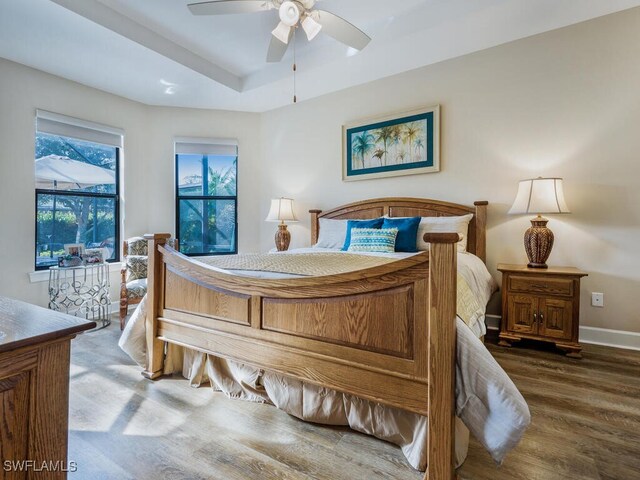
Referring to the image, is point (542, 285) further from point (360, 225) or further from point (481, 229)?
point (360, 225)

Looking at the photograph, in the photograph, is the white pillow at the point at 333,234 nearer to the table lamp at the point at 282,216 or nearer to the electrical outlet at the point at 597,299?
the table lamp at the point at 282,216

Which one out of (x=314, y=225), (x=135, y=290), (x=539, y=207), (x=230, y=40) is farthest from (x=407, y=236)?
(x=135, y=290)

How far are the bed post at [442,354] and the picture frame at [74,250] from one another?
363 cm

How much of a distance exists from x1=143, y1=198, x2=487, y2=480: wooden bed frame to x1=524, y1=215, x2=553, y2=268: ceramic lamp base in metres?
2.02

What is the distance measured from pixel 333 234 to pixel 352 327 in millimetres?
2096

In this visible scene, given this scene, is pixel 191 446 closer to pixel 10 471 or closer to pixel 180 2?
pixel 10 471

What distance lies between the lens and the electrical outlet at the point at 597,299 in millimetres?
2668

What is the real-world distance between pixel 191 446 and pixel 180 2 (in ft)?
10.5

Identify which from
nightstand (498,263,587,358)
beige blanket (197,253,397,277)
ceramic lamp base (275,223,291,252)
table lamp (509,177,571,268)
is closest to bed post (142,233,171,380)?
beige blanket (197,253,397,277)

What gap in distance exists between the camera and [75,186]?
360 cm

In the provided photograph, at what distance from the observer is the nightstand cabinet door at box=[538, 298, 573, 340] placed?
2.45 metres

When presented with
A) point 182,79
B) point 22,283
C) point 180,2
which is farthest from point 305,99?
point 22,283

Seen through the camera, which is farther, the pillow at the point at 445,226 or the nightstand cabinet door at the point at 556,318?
the pillow at the point at 445,226

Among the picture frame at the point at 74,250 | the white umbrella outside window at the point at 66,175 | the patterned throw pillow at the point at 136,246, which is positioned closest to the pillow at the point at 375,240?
the patterned throw pillow at the point at 136,246
